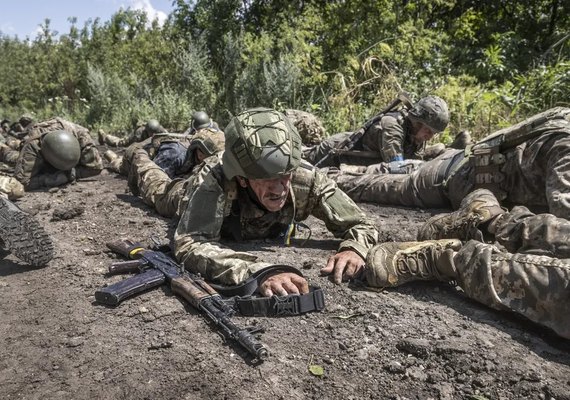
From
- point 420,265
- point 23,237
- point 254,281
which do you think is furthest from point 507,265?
point 23,237

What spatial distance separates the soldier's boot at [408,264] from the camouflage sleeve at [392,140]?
3665mm

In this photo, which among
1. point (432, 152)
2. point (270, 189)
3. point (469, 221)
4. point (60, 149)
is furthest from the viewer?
point (432, 152)

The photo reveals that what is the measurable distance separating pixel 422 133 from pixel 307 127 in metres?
2.25

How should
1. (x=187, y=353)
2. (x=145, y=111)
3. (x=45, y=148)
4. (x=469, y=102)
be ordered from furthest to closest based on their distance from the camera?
(x=145, y=111) → (x=469, y=102) → (x=45, y=148) → (x=187, y=353)

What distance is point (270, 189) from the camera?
120 inches

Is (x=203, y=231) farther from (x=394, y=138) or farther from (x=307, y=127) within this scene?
(x=307, y=127)

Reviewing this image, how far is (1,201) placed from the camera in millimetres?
3656

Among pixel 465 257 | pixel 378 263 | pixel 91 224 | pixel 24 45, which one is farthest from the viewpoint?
pixel 24 45

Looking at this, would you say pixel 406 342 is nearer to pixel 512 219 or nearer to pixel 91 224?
pixel 512 219

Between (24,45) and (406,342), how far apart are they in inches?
922

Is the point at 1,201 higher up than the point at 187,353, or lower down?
higher up

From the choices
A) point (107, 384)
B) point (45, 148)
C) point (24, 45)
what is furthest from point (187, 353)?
point (24, 45)

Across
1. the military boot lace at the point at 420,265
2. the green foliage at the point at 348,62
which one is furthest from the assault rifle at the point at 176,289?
the green foliage at the point at 348,62

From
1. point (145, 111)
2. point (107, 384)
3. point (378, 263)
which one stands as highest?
point (145, 111)
